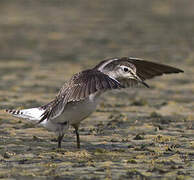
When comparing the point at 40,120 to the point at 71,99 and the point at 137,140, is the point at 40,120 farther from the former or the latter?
the point at 137,140

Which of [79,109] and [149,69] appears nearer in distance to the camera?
[79,109]

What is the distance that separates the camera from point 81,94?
9.39 metres

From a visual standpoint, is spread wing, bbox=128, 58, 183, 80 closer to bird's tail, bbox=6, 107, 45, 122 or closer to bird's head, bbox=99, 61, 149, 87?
bird's head, bbox=99, 61, 149, 87

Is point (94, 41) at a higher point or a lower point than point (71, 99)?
higher

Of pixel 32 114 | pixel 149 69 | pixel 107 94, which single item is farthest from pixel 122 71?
pixel 107 94

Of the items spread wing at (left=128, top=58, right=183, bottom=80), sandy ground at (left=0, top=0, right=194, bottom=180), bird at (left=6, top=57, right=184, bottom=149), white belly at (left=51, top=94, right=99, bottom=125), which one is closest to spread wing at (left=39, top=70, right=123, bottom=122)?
bird at (left=6, top=57, right=184, bottom=149)

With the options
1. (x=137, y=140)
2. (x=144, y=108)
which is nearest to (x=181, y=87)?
→ (x=144, y=108)

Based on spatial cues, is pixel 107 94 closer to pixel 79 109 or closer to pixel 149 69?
pixel 149 69

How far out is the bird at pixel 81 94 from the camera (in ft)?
31.0

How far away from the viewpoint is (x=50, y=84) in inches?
617

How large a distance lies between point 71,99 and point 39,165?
106 centimetres

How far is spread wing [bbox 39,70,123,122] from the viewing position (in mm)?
9336

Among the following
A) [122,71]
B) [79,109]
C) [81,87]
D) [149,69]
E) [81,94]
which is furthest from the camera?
[149,69]

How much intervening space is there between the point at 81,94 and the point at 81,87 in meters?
0.18
